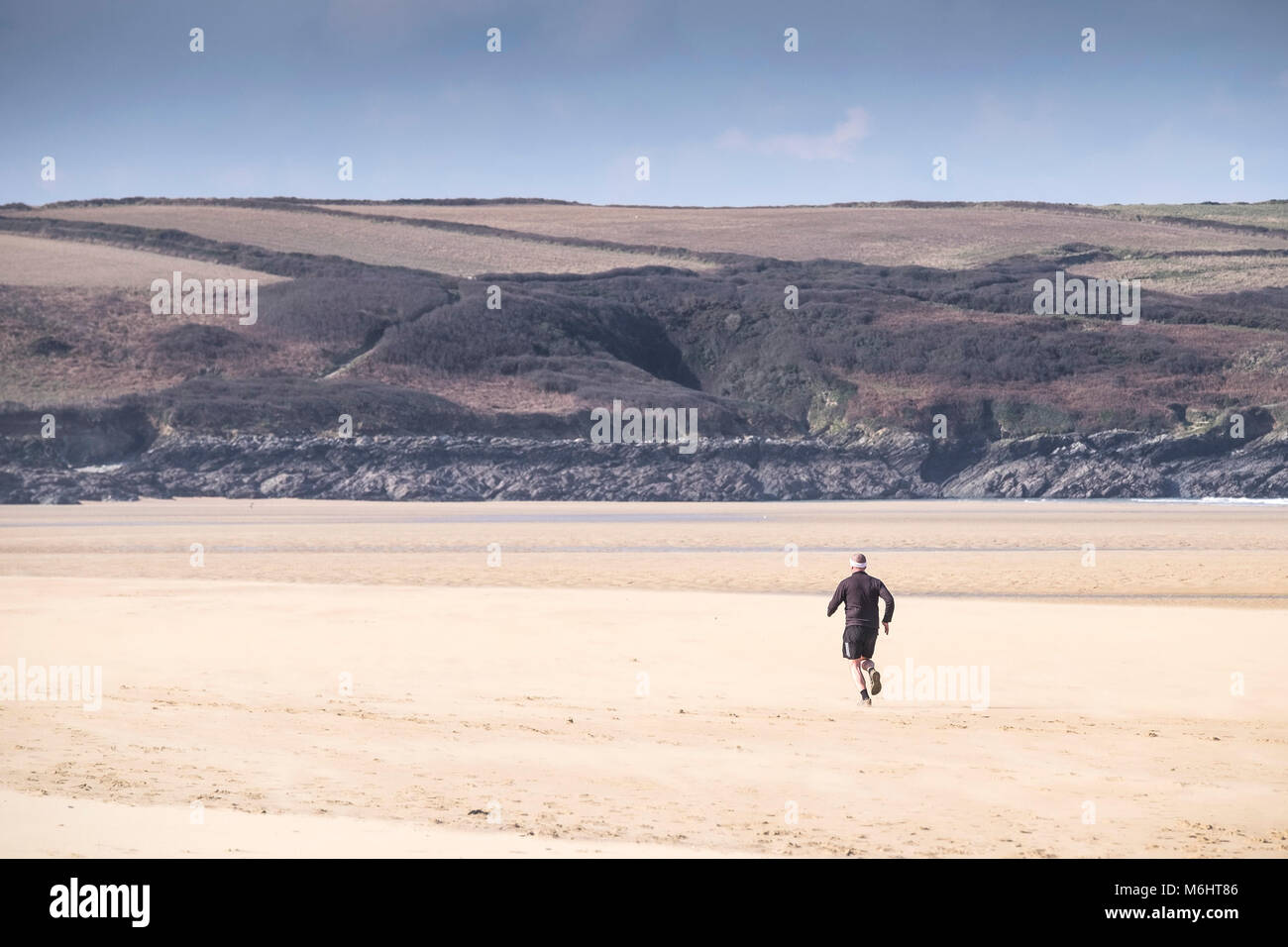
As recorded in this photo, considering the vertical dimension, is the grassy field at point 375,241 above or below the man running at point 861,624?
above

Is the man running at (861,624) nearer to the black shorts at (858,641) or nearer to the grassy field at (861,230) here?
the black shorts at (858,641)

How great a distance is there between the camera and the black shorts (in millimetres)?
14305

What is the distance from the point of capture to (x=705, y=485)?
64.6m

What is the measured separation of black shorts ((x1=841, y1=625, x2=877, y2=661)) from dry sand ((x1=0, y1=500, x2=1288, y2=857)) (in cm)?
52

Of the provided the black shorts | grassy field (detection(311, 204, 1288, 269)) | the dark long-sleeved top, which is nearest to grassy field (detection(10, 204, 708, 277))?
grassy field (detection(311, 204, 1288, 269))

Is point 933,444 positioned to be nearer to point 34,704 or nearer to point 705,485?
point 705,485

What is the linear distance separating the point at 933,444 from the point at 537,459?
62.5ft

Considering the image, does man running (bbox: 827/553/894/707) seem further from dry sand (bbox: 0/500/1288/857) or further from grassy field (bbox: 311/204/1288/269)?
grassy field (bbox: 311/204/1288/269)

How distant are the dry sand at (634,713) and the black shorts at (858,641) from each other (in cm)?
52

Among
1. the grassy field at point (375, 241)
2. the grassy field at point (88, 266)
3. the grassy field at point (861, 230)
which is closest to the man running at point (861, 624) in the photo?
the grassy field at point (88, 266)

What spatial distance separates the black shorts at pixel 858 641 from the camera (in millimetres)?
14305

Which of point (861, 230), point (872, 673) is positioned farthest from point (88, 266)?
point (872, 673)

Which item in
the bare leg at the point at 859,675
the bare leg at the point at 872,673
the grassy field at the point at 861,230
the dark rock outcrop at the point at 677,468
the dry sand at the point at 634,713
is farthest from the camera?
the grassy field at the point at 861,230
